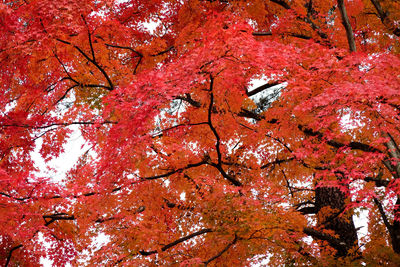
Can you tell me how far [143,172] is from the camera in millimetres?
8289

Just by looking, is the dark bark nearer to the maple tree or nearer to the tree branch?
the maple tree

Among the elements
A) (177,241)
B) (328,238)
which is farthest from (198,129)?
(328,238)

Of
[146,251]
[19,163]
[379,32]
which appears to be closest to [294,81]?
[379,32]

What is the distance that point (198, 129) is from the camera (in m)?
9.47

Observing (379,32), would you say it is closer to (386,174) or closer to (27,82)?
(386,174)

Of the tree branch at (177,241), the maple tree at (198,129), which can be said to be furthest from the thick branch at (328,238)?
the tree branch at (177,241)

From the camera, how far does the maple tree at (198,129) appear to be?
6.23 meters

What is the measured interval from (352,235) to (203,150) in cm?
467

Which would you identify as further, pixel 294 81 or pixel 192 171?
pixel 192 171

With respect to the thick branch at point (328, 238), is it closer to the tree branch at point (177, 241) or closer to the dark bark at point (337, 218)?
the dark bark at point (337, 218)

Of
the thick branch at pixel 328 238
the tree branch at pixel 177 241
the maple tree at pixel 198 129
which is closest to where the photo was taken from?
the maple tree at pixel 198 129

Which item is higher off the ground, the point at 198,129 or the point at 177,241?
the point at 198,129

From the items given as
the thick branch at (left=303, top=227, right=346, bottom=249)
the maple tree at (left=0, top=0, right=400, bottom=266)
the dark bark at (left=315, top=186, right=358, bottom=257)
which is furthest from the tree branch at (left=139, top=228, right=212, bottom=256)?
the dark bark at (left=315, top=186, right=358, bottom=257)

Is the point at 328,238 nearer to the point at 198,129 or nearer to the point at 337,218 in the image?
the point at 337,218
